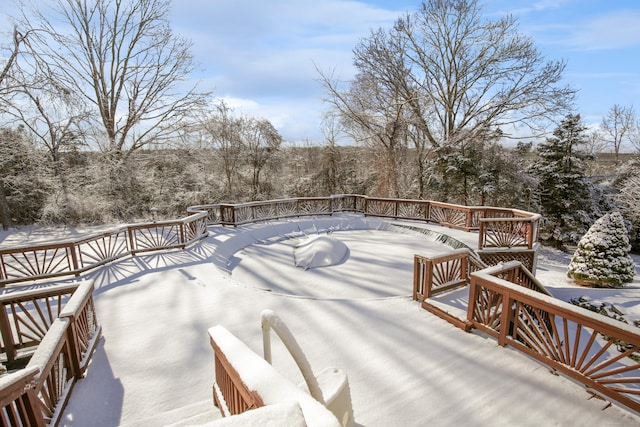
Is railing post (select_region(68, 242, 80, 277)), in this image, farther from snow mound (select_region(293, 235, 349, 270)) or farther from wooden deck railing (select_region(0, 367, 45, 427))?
wooden deck railing (select_region(0, 367, 45, 427))

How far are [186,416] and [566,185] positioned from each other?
2044 centimetres

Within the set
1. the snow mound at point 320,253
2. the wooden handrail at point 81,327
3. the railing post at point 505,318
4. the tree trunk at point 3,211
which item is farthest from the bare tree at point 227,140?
the railing post at point 505,318

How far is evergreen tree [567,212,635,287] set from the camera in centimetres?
849

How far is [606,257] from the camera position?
8.72m

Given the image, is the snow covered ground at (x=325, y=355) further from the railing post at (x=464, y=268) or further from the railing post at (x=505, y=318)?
the railing post at (x=464, y=268)

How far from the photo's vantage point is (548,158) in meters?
16.8

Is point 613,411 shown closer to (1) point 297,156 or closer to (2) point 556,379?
(2) point 556,379

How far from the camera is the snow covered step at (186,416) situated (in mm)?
2328

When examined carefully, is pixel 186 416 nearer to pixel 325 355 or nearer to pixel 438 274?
pixel 325 355

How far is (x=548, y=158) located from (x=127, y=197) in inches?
922

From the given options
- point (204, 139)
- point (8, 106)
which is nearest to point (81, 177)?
point (8, 106)

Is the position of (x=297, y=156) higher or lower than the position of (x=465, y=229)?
higher

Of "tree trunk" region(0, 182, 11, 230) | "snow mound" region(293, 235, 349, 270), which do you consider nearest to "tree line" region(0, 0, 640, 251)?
"tree trunk" region(0, 182, 11, 230)

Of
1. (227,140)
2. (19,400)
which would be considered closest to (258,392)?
(19,400)
